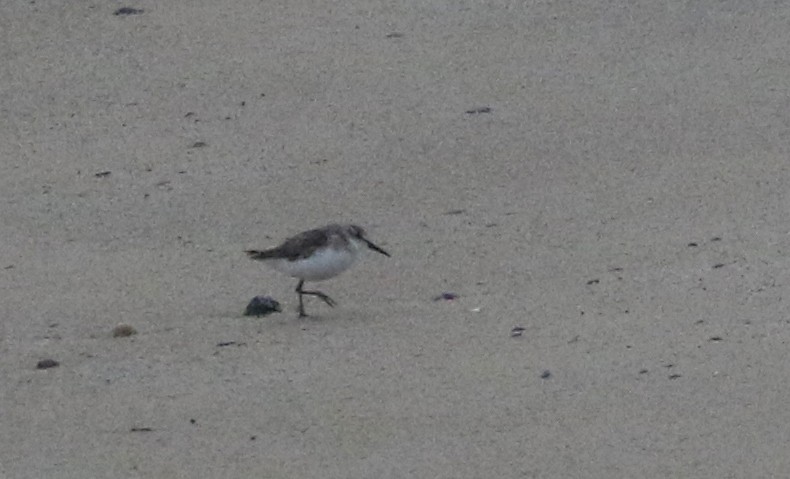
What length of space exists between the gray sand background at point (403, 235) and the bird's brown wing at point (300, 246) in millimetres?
291

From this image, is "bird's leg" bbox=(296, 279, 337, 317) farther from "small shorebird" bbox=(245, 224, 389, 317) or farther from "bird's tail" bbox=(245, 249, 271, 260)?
"bird's tail" bbox=(245, 249, 271, 260)

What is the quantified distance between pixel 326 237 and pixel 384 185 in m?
1.59

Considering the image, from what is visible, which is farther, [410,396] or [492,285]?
[492,285]

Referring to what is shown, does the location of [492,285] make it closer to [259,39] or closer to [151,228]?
[151,228]

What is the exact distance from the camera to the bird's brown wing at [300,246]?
28.7 ft

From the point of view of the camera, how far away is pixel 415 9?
482 inches

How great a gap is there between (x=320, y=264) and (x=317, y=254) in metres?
0.05

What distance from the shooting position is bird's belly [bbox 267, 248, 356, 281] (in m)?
8.71

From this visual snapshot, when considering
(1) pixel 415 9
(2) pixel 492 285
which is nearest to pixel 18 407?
(2) pixel 492 285

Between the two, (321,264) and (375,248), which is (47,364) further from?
(375,248)

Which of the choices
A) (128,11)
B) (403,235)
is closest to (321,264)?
(403,235)

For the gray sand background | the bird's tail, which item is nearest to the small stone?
the gray sand background

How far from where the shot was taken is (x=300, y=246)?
8.80 meters

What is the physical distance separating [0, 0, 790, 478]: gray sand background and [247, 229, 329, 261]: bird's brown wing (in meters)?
0.29
